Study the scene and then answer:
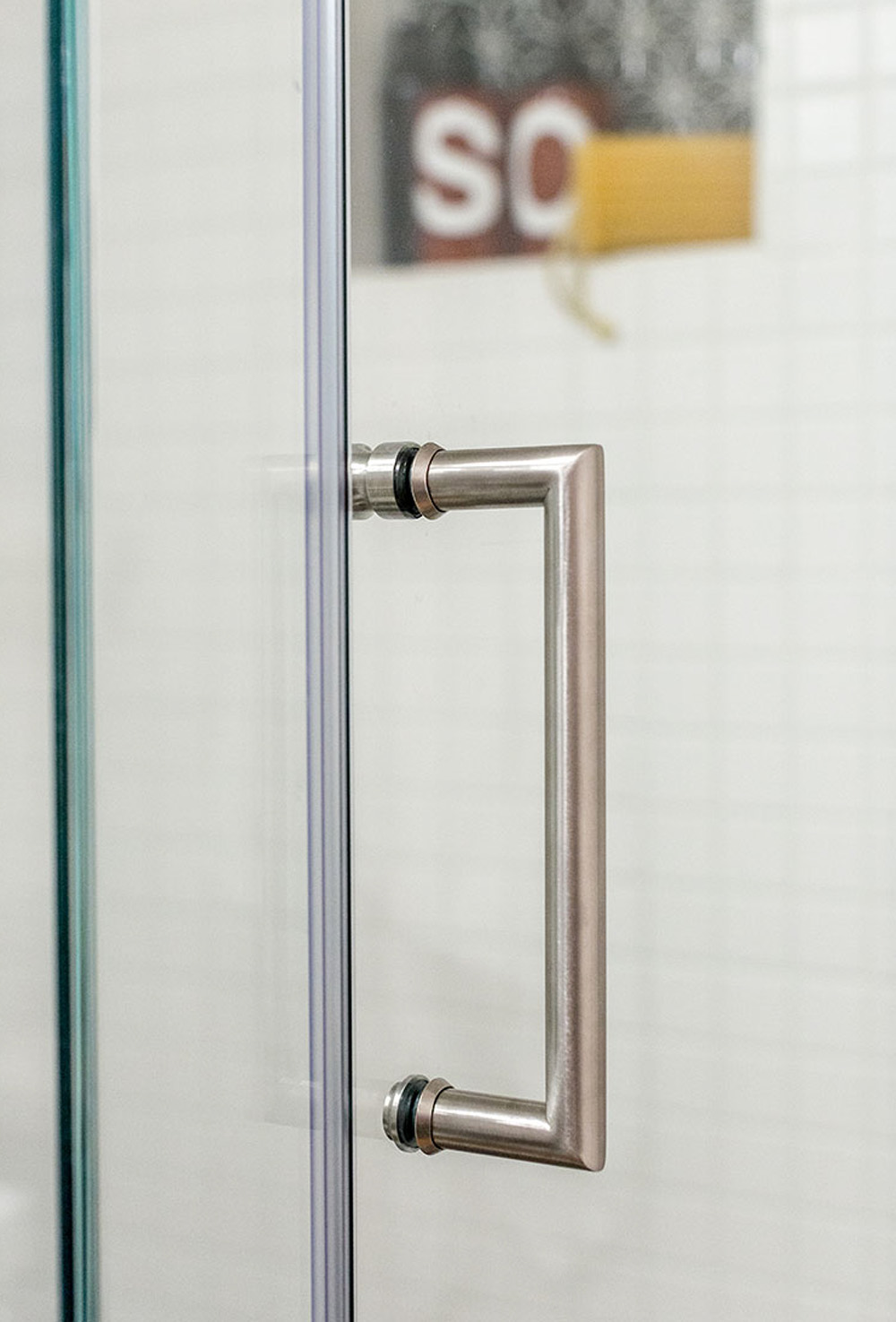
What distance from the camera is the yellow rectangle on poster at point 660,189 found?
74cm

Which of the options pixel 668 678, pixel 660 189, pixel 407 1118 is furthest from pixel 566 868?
pixel 660 189

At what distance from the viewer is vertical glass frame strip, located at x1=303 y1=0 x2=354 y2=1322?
0.33 m

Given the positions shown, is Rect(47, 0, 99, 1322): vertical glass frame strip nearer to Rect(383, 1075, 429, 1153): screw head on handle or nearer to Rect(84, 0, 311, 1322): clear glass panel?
Rect(84, 0, 311, 1322): clear glass panel

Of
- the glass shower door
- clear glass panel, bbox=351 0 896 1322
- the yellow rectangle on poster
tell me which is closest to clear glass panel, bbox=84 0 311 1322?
the glass shower door

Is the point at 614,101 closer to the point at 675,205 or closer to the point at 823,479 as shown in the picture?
the point at 675,205

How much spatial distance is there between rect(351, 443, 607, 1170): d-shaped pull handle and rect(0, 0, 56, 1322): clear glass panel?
7.7 inches

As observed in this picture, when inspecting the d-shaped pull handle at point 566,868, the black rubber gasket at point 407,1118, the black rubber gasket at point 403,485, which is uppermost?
the black rubber gasket at point 403,485

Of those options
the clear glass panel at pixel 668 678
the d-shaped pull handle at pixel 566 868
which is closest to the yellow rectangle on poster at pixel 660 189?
the clear glass panel at pixel 668 678

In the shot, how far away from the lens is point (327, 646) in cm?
35

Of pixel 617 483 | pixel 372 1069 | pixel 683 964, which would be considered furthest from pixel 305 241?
pixel 683 964

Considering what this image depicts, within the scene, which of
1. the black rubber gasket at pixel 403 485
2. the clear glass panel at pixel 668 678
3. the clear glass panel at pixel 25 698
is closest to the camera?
the clear glass panel at pixel 25 698

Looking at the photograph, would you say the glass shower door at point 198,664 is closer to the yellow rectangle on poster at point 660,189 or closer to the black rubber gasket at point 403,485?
the black rubber gasket at point 403,485

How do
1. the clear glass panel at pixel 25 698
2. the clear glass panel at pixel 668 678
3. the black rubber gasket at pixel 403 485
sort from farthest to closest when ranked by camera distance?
1. the clear glass panel at pixel 668 678
2. the black rubber gasket at pixel 403 485
3. the clear glass panel at pixel 25 698

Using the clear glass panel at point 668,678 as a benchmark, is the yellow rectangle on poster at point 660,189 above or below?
Answer: above
